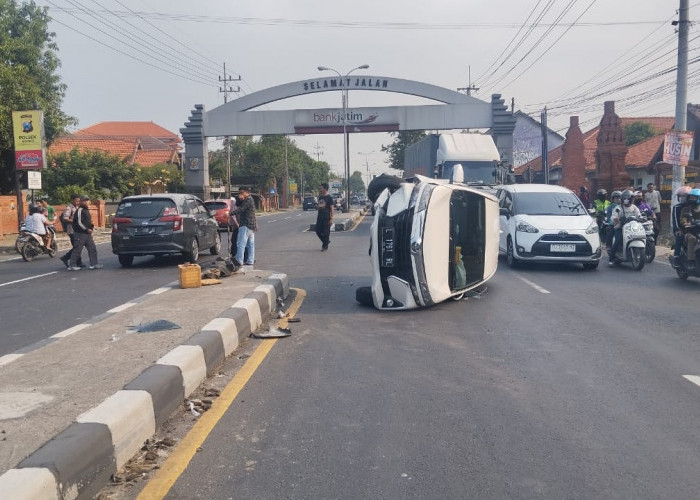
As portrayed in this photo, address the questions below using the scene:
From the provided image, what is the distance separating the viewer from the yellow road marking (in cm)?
406

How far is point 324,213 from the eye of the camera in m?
19.1

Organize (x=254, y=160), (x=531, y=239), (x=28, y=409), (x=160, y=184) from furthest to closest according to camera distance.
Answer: (x=254, y=160) < (x=160, y=184) < (x=531, y=239) < (x=28, y=409)

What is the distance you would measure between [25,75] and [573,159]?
33.6 metres

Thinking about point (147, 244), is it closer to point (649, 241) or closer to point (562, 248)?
point (562, 248)

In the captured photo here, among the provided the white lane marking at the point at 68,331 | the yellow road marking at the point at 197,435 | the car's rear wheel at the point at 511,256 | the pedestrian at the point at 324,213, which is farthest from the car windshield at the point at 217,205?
the yellow road marking at the point at 197,435

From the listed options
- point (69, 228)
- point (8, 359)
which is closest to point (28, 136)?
point (69, 228)

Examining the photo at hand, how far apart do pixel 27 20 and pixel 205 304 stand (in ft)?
116

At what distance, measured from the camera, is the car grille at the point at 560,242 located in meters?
14.6

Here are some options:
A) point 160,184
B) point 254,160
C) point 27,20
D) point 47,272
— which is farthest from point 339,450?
point 254,160

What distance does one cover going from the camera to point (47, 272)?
642 inches

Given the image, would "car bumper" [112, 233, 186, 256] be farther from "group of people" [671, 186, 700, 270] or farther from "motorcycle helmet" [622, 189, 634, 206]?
"group of people" [671, 186, 700, 270]

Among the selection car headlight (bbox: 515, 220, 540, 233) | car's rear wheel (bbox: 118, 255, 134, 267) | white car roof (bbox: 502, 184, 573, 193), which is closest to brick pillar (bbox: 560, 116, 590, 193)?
white car roof (bbox: 502, 184, 573, 193)

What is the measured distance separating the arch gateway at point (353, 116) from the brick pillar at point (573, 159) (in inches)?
262

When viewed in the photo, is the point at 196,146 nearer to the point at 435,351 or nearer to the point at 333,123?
the point at 333,123
